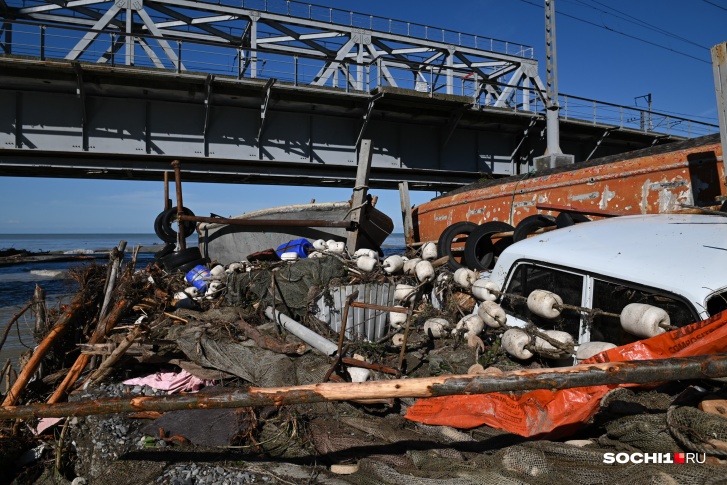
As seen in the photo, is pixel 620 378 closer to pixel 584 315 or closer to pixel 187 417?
pixel 584 315

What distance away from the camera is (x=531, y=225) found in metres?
7.11

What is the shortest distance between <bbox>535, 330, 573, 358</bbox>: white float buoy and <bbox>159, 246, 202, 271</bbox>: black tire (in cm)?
742

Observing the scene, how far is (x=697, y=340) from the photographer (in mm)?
2771

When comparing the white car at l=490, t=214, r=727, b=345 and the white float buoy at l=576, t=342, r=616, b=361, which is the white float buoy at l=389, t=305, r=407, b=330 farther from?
the white float buoy at l=576, t=342, r=616, b=361

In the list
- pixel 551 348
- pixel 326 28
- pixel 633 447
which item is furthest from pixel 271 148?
pixel 633 447

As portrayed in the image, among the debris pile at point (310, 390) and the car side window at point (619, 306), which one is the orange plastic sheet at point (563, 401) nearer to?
the debris pile at point (310, 390)

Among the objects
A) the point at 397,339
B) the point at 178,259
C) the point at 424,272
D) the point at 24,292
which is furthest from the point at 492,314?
the point at 24,292

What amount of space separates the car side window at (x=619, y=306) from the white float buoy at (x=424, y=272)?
307 centimetres

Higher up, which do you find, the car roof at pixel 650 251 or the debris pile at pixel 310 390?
the car roof at pixel 650 251

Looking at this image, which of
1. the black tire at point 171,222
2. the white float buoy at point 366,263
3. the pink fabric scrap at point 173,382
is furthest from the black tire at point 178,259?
the pink fabric scrap at point 173,382

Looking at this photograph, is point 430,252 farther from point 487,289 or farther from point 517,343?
point 517,343

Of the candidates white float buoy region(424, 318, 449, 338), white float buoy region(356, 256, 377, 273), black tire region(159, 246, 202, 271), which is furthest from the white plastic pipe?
black tire region(159, 246, 202, 271)

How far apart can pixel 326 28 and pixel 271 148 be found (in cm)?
932

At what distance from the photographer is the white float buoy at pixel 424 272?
669cm
